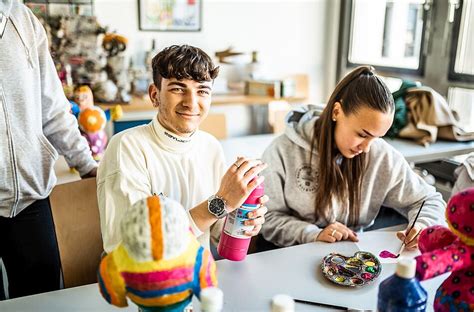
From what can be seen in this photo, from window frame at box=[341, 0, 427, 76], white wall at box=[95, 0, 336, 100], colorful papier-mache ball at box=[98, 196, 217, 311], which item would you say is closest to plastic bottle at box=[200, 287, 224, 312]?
colorful papier-mache ball at box=[98, 196, 217, 311]

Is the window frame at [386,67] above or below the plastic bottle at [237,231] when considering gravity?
above

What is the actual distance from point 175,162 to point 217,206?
0.67 ft

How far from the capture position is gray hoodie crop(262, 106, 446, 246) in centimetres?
150

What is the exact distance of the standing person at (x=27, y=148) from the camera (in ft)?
3.89

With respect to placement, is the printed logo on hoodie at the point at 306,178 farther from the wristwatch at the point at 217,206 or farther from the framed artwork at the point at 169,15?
the framed artwork at the point at 169,15

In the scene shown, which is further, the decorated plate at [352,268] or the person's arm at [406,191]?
the person's arm at [406,191]

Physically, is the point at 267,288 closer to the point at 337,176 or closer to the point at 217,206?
the point at 217,206

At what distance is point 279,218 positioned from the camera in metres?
1.47

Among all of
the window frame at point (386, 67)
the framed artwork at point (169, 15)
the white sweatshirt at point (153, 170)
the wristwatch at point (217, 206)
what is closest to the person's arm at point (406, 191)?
the white sweatshirt at point (153, 170)

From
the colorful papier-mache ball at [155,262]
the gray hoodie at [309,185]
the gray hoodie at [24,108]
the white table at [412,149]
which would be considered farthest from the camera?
the white table at [412,149]

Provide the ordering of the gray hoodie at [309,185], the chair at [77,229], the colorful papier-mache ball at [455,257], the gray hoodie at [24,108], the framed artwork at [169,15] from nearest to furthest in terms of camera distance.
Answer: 1. the colorful papier-mache ball at [455,257]
2. the gray hoodie at [24,108]
3. the chair at [77,229]
4. the gray hoodie at [309,185]
5. the framed artwork at [169,15]

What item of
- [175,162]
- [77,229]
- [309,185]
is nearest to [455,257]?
[175,162]

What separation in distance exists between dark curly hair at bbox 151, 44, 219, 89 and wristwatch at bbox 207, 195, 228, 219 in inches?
10.9

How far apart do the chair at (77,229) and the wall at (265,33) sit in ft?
7.08
